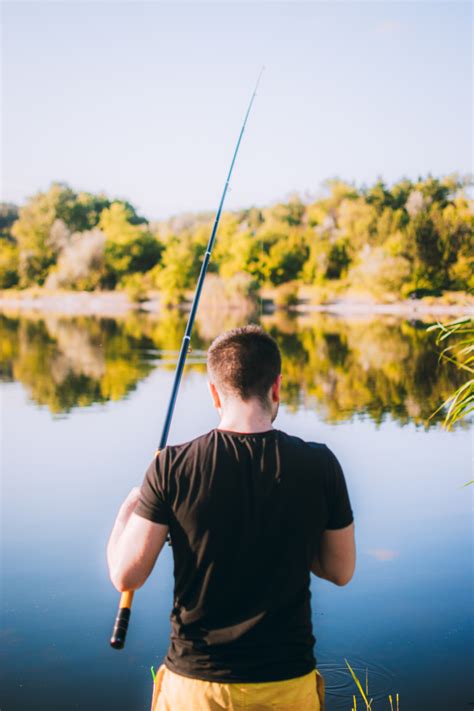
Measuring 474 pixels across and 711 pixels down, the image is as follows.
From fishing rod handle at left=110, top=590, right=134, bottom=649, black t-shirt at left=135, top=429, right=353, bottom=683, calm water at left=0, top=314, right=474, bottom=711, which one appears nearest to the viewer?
black t-shirt at left=135, top=429, right=353, bottom=683

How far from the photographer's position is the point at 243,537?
1.68m

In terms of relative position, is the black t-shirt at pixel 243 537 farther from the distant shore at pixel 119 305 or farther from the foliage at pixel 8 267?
the foliage at pixel 8 267

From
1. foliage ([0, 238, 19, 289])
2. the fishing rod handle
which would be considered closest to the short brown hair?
the fishing rod handle

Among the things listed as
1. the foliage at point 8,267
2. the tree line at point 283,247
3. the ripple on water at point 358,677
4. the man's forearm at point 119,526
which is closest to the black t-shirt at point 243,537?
the man's forearm at point 119,526

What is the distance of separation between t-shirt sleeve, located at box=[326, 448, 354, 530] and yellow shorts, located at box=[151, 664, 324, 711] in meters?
0.36

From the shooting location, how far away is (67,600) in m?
5.26

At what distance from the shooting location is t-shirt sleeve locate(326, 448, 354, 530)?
1.71m

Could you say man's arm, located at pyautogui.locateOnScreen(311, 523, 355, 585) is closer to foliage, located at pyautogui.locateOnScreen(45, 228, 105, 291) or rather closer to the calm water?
the calm water

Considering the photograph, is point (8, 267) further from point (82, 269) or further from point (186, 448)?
point (186, 448)

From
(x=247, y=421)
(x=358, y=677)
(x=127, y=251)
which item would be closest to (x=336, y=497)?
(x=247, y=421)

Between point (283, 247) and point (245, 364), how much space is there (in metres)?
53.2

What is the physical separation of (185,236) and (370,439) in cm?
4660

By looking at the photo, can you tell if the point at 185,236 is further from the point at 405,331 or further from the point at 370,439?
the point at 370,439

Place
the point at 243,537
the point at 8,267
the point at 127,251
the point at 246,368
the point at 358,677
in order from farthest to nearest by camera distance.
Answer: the point at 8,267, the point at 127,251, the point at 358,677, the point at 246,368, the point at 243,537
